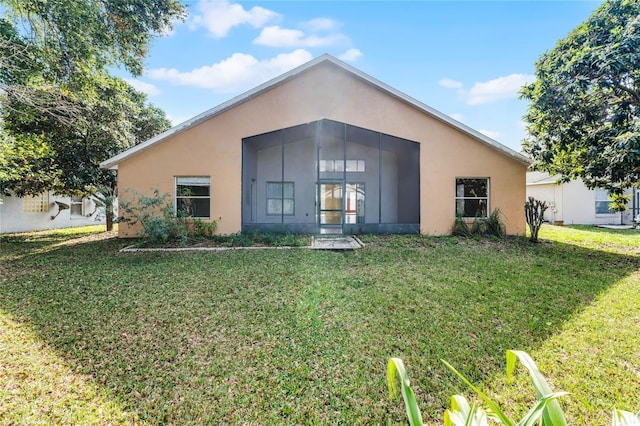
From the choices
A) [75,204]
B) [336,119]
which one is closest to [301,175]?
[336,119]

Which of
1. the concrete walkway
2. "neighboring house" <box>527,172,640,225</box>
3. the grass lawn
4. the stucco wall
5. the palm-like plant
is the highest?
A: the stucco wall

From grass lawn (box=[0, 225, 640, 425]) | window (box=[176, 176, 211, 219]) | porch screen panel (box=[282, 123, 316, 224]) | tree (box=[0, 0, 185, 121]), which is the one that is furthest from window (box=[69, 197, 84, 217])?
porch screen panel (box=[282, 123, 316, 224])

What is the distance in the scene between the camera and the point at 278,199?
50.1 feet

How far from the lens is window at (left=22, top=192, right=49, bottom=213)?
13922mm

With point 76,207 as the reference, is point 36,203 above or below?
above

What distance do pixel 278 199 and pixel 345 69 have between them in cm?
727

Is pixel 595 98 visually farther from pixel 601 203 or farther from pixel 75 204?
pixel 75 204

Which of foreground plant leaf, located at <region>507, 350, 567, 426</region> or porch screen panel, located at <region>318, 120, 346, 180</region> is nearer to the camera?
foreground plant leaf, located at <region>507, 350, 567, 426</region>

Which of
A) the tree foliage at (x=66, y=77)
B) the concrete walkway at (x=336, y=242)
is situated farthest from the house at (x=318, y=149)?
the tree foliage at (x=66, y=77)

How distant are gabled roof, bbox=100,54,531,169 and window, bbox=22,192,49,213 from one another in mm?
7392

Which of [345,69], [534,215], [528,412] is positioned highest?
[345,69]

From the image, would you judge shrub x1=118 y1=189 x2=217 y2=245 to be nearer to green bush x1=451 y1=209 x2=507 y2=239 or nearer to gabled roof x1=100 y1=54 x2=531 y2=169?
gabled roof x1=100 y1=54 x2=531 y2=169

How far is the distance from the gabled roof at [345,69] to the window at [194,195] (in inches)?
69.9

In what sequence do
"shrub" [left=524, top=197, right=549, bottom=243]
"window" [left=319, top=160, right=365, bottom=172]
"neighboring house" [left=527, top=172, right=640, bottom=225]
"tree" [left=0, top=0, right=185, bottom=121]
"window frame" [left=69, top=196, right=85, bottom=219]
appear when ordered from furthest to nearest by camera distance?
"neighboring house" [left=527, top=172, right=640, bottom=225]
"window frame" [left=69, top=196, right=85, bottom=219]
"window" [left=319, top=160, right=365, bottom=172]
"shrub" [left=524, top=197, right=549, bottom=243]
"tree" [left=0, top=0, right=185, bottom=121]
